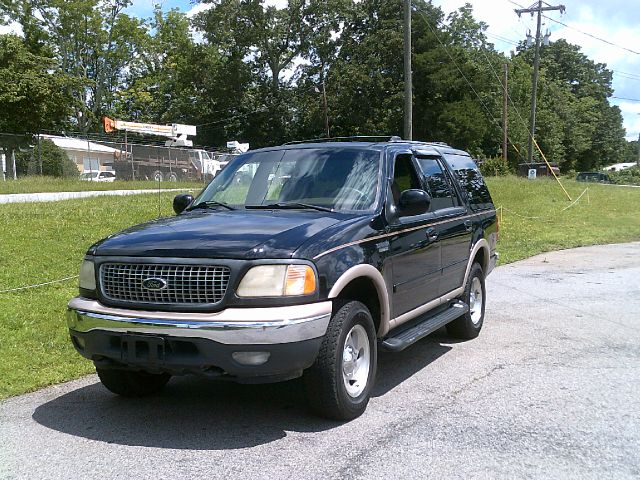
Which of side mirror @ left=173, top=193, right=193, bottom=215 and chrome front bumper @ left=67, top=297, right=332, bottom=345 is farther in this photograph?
side mirror @ left=173, top=193, right=193, bottom=215

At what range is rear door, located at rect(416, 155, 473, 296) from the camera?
243 inches

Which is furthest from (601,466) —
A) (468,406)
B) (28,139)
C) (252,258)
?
(28,139)

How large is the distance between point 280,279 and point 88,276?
1473mm

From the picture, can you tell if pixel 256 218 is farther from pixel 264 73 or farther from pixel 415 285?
pixel 264 73

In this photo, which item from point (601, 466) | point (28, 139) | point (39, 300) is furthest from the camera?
point (28, 139)

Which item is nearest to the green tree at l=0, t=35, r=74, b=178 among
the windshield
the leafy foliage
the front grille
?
the leafy foliage

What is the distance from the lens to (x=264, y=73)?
6494 centimetres

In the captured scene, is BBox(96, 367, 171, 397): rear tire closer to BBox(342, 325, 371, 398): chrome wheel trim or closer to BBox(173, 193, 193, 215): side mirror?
BBox(342, 325, 371, 398): chrome wheel trim

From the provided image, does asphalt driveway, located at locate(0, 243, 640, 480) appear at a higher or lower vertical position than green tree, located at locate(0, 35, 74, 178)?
lower

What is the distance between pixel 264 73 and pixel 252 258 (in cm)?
6334

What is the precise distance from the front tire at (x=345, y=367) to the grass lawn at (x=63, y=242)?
258 cm

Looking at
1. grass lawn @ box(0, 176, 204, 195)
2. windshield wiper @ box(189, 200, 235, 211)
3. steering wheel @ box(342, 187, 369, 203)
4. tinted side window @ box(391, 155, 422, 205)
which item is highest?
tinted side window @ box(391, 155, 422, 205)

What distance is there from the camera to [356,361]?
15.4ft

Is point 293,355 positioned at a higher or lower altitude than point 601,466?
higher
